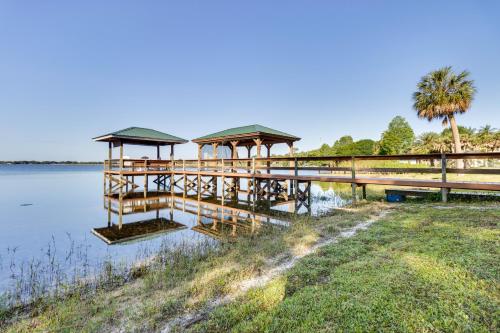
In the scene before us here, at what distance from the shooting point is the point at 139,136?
18.0 m

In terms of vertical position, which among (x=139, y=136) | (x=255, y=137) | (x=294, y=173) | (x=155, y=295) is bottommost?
(x=155, y=295)

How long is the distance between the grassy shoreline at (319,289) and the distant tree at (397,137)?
167 feet

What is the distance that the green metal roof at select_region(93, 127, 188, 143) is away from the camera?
57.2ft

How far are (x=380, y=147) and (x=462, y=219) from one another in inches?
2077

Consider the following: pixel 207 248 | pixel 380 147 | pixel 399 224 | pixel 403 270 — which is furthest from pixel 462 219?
pixel 380 147

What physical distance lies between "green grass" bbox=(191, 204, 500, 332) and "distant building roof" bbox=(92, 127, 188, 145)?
17.2 metres

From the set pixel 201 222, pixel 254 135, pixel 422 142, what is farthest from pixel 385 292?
pixel 422 142

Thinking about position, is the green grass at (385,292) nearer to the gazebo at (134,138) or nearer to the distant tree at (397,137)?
the gazebo at (134,138)

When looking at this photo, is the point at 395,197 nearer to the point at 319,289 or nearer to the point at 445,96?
the point at 319,289

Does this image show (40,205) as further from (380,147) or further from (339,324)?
(380,147)

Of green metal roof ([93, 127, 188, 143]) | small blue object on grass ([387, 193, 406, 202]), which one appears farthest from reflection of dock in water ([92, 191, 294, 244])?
green metal roof ([93, 127, 188, 143])

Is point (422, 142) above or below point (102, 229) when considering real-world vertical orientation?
above

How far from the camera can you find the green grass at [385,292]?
7.39 feet

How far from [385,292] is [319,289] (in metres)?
0.72
